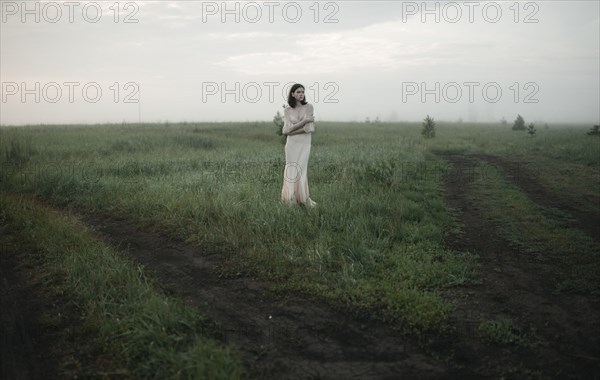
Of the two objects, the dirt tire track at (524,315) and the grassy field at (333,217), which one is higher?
the grassy field at (333,217)

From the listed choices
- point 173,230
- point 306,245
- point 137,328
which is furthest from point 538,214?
point 137,328

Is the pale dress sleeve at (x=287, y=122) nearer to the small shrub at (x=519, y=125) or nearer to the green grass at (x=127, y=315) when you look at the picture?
the green grass at (x=127, y=315)

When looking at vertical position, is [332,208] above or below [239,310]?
above

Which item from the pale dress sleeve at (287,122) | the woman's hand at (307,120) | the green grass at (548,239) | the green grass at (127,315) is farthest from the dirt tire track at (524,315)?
the pale dress sleeve at (287,122)

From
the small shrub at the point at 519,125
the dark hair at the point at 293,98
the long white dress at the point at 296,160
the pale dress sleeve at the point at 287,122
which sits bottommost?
the long white dress at the point at 296,160

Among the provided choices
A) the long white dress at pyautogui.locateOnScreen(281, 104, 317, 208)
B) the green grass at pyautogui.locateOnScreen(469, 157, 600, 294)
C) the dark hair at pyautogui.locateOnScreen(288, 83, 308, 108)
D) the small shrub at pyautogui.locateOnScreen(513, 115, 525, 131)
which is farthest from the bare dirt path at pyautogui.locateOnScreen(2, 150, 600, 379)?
the small shrub at pyautogui.locateOnScreen(513, 115, 525, 131)

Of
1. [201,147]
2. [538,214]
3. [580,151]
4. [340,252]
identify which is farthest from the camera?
[201,147]

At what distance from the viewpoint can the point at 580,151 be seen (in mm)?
20344

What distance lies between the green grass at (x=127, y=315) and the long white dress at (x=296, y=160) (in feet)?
12.8

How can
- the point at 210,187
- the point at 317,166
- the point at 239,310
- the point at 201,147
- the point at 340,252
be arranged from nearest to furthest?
1. the point at 239,310
2. the point at 340,252
3. the point at 210,187
4. the point at 317,166
5. the point at 201,147

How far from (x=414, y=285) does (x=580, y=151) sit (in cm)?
1985

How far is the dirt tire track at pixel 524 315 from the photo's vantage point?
157 inches

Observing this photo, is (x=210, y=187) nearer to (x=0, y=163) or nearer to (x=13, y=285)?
(x=13, y=285)

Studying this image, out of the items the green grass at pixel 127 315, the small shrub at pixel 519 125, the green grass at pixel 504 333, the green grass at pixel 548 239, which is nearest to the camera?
the green grass at pixel 127 315
